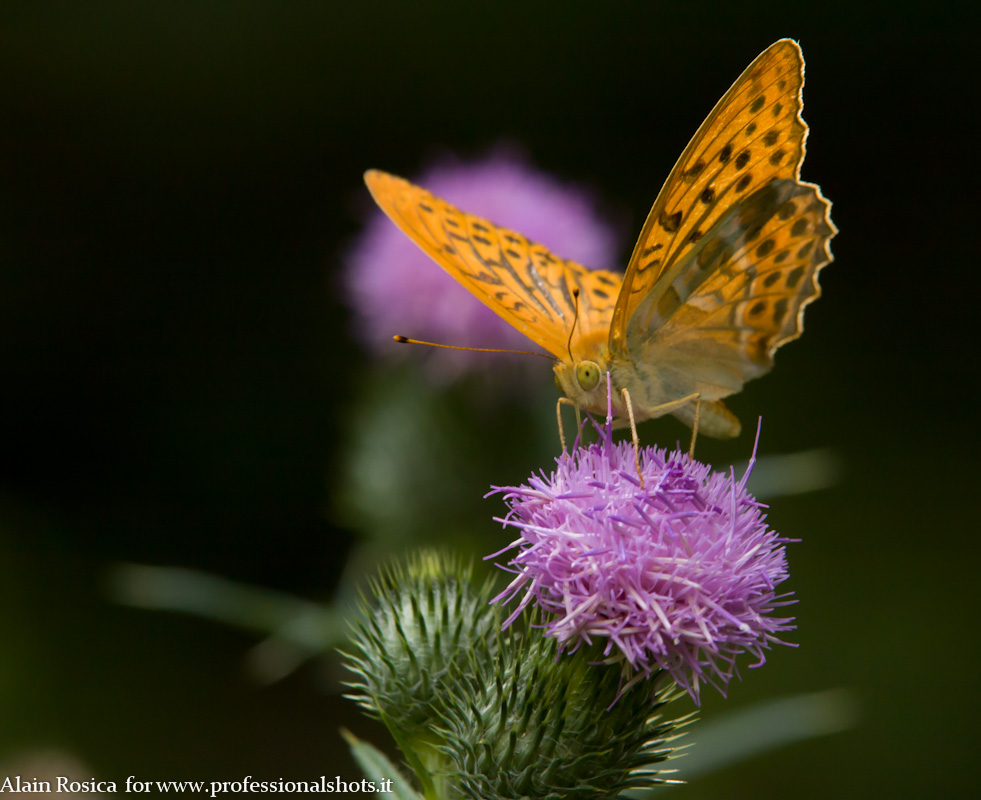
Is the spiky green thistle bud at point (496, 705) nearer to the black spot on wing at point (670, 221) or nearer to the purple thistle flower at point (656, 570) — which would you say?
the purple thistle flower at point (656, 570)

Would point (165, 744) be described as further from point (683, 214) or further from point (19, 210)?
point (683, 214)

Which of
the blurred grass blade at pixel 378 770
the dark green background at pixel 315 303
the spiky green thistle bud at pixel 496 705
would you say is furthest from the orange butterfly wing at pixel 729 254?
the dark green background at pixel 315 303

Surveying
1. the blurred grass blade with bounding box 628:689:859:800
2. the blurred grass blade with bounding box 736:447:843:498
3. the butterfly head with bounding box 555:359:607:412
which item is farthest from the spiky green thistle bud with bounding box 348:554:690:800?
the blurred grass blade with bounding box 736:447:843:498

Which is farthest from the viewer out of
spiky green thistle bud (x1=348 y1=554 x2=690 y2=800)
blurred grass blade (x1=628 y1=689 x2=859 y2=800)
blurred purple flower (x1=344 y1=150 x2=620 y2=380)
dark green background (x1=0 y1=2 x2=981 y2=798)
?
dark green background (x1=0 y1=2 x2=981 y2=798)

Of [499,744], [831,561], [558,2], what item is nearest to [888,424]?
[831,561]

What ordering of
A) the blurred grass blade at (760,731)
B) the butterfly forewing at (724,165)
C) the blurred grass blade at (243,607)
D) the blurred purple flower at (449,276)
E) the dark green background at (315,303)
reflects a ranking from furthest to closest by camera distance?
the dark green background at (315,303) → the blurred purple flower at (449,276) → the blurred grass blade at (243,607) → the blurred grass blade at (760,731) → the butterfly forewing at (724,165)

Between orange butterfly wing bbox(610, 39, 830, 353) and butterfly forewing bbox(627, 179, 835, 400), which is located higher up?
orange butterfly wing bbox(610, 39, 830, 353)

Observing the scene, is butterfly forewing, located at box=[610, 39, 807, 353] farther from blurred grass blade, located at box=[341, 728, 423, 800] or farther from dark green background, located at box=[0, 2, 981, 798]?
dark green background, located at box=[0, 2, 981, 798]

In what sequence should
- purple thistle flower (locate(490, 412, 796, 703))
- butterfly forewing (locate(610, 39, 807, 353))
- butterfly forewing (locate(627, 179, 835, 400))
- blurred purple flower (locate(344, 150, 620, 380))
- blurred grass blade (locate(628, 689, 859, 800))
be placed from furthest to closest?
blurred purple flower (locate(344, 150, 620, 380))
blurred grass blade (locate(628, 689, 859, 800))
butterfly forewing (locate(627, 179, 835, 400))
butterfly forewing (locate(610, 39, 807, 353))
purple thistle flower (locate(490, 412, 796, 703))
